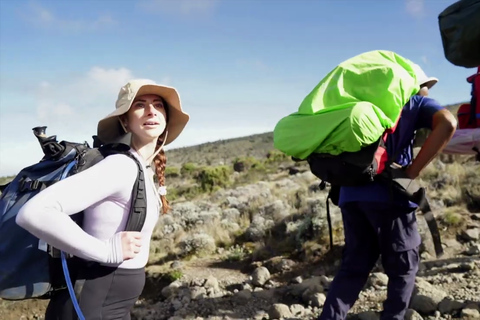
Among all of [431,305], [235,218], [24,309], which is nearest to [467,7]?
[431,305]

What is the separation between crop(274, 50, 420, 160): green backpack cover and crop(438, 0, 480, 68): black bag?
1.02 meters

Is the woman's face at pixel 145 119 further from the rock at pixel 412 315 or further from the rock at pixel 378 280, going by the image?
the rock at pixel 378 280

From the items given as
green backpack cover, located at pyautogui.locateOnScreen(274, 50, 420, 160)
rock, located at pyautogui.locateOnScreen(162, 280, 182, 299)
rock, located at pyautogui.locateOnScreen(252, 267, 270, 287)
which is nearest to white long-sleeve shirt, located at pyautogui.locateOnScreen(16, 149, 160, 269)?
green backpack cover, located at pyautogui.locateOnScreen(274, 50, 420, 160)

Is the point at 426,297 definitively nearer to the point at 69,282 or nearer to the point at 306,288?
the point at 306,288

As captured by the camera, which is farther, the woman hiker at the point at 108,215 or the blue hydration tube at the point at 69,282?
the blue hydration tube at the point at 69,282

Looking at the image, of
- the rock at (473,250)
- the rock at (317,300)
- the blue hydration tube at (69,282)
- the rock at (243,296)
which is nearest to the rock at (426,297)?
the rock at (317,300)

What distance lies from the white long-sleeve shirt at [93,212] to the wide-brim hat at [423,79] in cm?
200

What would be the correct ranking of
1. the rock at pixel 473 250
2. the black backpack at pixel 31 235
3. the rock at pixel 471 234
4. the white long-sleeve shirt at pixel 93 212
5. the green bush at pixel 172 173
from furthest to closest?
the green bush at pixel 172 173, the rock at pixel 471 234, the rock at pixel 473 250, the black backpack at pixel 31 235, the white long-sleeve shirt at pixel 93 212

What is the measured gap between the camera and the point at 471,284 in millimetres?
4270

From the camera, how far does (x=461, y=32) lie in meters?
1.41

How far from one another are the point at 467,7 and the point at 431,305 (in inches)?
128

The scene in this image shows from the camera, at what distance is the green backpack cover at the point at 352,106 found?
8.26 ft

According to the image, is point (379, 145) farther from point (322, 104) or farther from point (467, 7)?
point (467, 7)

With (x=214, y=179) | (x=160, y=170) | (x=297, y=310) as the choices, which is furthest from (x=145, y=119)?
(x=214, y=179)
